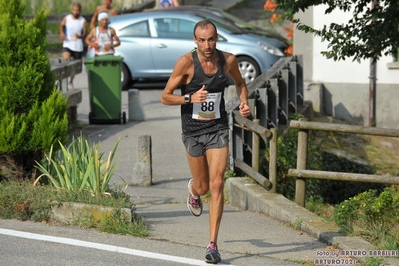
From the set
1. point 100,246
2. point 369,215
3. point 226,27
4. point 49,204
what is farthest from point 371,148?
point 100,246

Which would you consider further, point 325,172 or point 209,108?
point 325,172

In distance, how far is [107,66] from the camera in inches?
639

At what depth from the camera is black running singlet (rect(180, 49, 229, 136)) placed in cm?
745

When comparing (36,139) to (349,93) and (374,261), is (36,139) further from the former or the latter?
(349,93)

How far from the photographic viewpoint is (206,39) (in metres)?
7.34

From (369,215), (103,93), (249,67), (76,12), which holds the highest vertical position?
(76,12)

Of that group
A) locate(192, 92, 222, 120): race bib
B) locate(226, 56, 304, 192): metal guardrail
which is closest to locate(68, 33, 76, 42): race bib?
locate(226, 56, 304, 192): metal guardrail

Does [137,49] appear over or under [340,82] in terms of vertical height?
over

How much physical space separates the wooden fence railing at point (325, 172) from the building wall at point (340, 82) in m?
8.42

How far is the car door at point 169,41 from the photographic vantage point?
20.4 meters

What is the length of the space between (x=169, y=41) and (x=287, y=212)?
1168 centimetres

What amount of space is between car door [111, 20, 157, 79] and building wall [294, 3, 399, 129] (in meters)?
3.59

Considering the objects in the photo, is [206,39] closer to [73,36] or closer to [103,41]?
[103,41]

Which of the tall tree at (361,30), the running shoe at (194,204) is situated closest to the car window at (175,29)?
the tall tree at (361,30)
